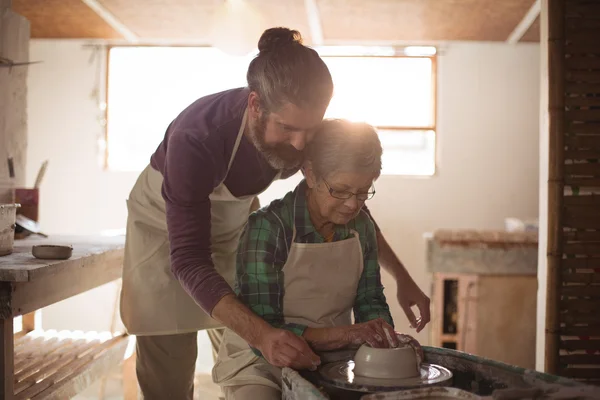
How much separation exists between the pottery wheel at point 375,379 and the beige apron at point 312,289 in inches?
11.0

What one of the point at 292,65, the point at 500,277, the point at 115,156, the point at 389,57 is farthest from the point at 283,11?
the point at 292,65

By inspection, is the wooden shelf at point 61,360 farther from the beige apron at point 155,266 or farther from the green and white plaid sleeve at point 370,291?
the green and white plaid sleeve at point 370,291

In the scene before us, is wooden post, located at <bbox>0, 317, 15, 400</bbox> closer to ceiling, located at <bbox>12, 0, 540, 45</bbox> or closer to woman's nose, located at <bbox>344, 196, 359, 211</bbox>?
woman's nose, located at <bbox>344, 196, 359, 211</bbox>

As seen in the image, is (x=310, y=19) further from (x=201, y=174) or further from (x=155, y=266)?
(x=201, y=174)

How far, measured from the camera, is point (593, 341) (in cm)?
289

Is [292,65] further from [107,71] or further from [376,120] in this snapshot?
[107,71]

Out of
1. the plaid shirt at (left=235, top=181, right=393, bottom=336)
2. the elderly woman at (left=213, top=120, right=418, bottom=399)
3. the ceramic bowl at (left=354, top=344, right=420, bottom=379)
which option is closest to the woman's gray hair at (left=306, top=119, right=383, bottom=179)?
the elderly woman at (left=213, top=120, right=418, bottom=399)

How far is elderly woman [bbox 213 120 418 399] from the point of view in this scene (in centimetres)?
173

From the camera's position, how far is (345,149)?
70.2 inches

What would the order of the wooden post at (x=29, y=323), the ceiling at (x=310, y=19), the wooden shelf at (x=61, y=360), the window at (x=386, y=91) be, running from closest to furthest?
1. the wooden shelf at (x=61, y=360)
2. the wooden post at (x=29, y=323)
3. the ceiling at (x=310, y=19)
4. the window at (x=386, y=91)

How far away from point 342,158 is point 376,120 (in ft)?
11.4

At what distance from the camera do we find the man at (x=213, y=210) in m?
1.68

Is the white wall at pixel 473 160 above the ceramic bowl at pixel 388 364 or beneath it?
above

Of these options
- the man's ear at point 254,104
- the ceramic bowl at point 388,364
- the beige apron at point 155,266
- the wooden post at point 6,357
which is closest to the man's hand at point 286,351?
the ceramic bowl at point 388,364
